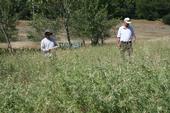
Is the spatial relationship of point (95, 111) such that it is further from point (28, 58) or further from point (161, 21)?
point (161, 21)

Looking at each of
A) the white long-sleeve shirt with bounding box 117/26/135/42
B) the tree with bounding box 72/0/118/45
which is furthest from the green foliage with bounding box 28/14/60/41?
the white long-sleeve shirt with bounding box 117/26/135/42

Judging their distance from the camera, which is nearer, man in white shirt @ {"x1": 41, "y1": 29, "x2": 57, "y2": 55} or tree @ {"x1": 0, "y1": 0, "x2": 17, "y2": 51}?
man in white shirt @ {"x1": 41, "y1": 29, "x2": 57, "y2": 55}

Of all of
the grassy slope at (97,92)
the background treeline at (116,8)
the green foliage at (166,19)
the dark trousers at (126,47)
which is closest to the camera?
the grassy slope at (97,92)

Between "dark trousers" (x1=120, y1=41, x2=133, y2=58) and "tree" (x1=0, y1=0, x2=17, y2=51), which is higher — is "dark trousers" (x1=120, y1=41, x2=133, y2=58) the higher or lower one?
the higher one

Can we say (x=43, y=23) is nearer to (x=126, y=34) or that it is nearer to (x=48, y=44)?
(x=126, y=34)

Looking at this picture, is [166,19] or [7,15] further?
[166,19]

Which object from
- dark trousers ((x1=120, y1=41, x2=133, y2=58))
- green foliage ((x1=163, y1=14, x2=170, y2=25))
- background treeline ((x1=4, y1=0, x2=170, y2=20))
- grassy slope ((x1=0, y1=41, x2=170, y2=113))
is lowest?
green foliage ((x1=163, y1=14, x2=170, y2=25))

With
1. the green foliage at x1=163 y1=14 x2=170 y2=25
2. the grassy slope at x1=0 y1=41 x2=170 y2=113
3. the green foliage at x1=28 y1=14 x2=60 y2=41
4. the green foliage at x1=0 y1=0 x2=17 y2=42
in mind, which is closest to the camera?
the grassy slope at x1=0 y1=41 x2=170 y2=113

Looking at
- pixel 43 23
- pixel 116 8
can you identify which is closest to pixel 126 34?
pixel 43 23

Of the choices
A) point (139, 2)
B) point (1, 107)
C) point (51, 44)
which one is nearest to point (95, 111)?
point (1, 107)

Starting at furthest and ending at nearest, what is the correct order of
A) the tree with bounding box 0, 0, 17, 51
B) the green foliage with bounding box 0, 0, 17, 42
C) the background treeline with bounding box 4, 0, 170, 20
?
the background treeline with bounding box 4, 0, 170, 20
the green foliage with bounding box 0, 0, 17, 42
the tree with bounding box 0, 0, 17, 51

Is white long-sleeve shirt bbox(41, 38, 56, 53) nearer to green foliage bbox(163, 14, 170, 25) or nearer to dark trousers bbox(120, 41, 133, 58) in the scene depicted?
dark trousers bbox(120, 41, 133, 58)

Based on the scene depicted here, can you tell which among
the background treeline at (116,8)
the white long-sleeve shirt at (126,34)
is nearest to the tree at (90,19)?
the background treeline at (116,8)

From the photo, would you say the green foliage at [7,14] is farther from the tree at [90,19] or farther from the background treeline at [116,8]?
the tree at [90,19]
